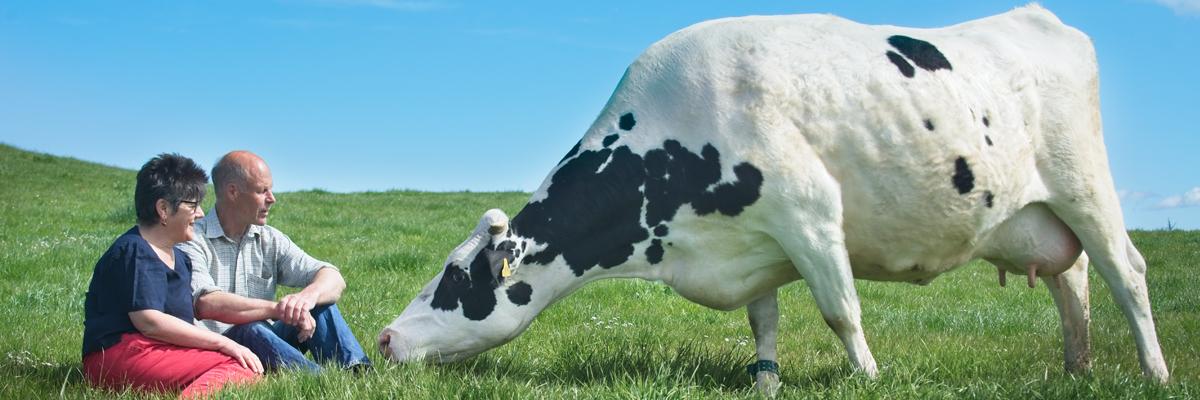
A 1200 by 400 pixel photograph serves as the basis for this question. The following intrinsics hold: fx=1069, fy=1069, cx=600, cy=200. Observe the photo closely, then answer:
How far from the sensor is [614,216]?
6.05m

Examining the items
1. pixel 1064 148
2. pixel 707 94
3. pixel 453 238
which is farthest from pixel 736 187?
pixel 453 238

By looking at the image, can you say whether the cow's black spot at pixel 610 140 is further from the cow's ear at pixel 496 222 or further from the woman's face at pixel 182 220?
the woman's face at pixel 182 220

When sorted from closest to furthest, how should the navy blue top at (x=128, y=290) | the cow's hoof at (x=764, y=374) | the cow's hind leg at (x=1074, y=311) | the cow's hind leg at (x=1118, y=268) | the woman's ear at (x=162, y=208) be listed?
the navy blue top at (x=128, y=290) → the woman's ear at (x=162, y=208) → the cow's hoof at (x=764, y=374) → the cow's hind leg at (x=1118, y=268) → the cow's hind leg at (x=1074, y=311)

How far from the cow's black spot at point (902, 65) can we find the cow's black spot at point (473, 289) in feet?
8.63

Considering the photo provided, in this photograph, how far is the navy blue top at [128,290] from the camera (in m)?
5.50

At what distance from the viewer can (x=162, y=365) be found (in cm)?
566

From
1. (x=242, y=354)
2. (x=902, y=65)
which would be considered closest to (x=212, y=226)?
(x=242, y=354)

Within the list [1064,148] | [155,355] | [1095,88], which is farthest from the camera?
[1095,88]

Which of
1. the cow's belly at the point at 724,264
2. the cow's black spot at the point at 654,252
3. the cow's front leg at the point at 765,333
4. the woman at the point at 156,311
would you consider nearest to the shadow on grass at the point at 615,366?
the cow's front leg at the point at 765,333

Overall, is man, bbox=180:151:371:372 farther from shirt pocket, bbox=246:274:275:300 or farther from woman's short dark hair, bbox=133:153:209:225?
woman's short dark hair, bbox=133:153:209:225

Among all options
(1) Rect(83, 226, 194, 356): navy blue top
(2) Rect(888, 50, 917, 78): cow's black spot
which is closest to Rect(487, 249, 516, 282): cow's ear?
(1) Rect(83, 226, 194, 356): navy blue top

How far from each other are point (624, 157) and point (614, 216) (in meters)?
0.34

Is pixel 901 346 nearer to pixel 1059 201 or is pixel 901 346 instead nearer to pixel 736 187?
pixel 1059 201

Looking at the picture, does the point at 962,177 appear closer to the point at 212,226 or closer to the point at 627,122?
the point at 627,122
